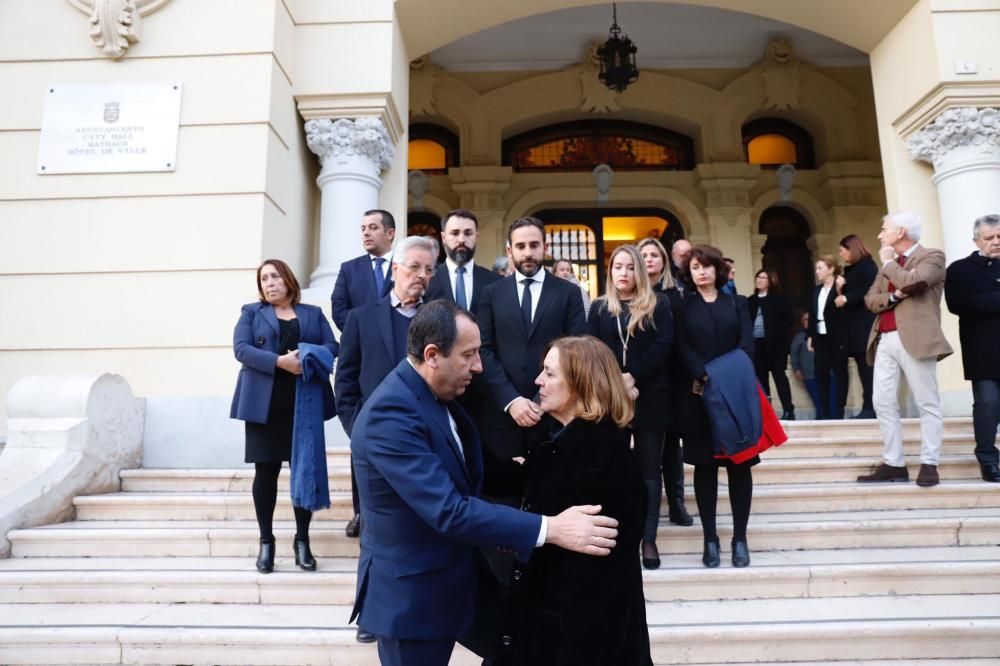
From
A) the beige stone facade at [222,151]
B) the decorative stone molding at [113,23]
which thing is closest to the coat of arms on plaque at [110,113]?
the beige stone facade at [222,151]

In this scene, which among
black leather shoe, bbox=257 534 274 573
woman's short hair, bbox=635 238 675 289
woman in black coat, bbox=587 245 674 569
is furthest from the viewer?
woman's short hair, bbox=635 238 675 289

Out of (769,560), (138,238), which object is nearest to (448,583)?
(769,560)

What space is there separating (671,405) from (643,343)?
473 mm

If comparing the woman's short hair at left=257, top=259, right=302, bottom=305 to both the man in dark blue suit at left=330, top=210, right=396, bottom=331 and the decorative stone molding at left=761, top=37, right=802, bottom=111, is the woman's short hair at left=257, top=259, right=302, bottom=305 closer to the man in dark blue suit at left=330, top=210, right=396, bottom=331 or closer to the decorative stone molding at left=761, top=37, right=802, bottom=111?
the man in dark blue suit at left=330, top=210, right=396, bottom=331

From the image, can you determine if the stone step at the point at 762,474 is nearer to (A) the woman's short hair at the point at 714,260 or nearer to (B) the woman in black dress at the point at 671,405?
(B) the woman in black dress at the point at 671,405

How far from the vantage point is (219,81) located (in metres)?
6.25

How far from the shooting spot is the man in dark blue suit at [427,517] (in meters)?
1.83

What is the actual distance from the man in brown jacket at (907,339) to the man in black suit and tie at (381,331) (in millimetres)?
3545

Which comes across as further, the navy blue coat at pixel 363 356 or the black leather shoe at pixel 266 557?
the black leather shoe at pixel 266 557

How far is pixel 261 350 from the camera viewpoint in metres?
3.82

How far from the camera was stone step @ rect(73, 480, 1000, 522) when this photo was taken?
179 inches

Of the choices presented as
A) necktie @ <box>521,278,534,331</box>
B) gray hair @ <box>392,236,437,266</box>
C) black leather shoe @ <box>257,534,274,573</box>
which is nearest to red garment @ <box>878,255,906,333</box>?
necktie @ <box>521,278,534,331</box>

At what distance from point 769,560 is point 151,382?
5.10 meters

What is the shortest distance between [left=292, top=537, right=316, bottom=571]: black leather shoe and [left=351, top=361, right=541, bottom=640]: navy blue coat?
1913mm
